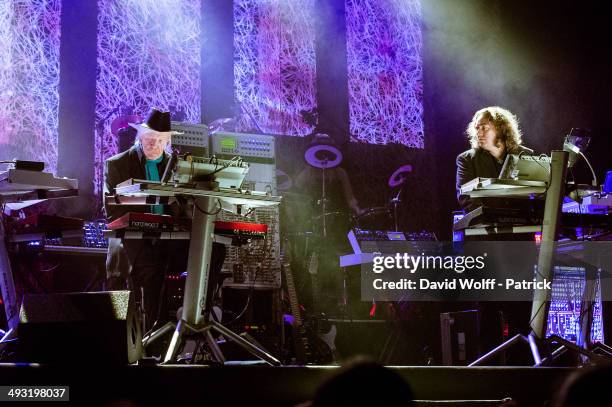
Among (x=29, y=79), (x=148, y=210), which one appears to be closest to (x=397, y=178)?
(x=29, y=79)

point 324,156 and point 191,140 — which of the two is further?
point 324,156

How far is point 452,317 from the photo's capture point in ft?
17.0

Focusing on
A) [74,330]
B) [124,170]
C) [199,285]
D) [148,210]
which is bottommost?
[74,330]

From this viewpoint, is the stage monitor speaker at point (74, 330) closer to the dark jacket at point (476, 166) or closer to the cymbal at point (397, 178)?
the dark jacket at point (476, 166)

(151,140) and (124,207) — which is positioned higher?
(151,140)

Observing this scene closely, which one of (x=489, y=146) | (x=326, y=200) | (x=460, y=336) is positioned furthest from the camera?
(x=326, y=200)

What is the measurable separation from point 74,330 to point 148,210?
1.42 m

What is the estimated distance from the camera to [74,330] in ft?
9.63

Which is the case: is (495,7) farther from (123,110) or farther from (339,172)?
(123,110)

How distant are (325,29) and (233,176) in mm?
5303

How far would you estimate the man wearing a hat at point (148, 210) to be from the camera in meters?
4.11

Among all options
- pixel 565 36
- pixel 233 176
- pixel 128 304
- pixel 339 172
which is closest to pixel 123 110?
pixel 339 172

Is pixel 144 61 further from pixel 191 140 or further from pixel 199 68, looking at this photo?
pixel 191 140

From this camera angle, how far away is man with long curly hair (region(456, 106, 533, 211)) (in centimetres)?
459
